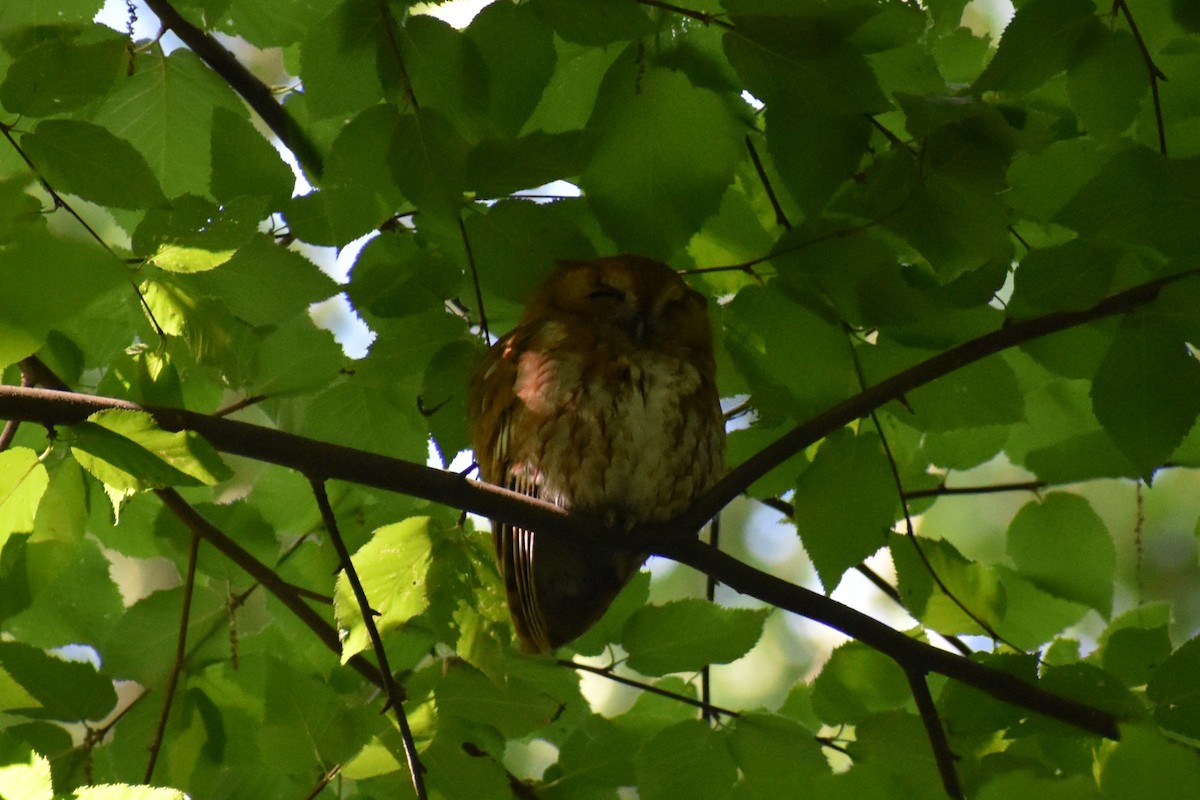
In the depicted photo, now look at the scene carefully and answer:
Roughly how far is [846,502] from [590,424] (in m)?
0.63


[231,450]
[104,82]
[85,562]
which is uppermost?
[104,82]

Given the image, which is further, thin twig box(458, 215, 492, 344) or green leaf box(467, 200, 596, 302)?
green leaf box(467, 200, 596, 302)

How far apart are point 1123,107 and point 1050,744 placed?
1.13 m

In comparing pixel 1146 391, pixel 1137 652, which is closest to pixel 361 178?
pixel 1146 391

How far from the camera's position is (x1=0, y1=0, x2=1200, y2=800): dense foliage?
1.77 meters

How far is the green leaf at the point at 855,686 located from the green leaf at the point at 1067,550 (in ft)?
1.37

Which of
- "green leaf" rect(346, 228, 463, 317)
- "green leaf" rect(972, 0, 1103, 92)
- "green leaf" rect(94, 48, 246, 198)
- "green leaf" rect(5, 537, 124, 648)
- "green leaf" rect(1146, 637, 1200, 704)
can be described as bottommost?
"green leaf" rect(1146, 637, 1200, 704)

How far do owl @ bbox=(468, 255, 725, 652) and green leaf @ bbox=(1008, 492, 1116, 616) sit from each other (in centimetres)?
68

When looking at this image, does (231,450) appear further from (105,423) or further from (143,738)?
(143,738)

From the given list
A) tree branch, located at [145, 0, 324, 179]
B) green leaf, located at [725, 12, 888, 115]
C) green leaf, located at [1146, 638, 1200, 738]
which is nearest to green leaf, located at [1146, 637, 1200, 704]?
green leaf, located at [1146, 638, 1200, 738]

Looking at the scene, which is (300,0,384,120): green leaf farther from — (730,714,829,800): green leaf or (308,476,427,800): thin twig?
(730,714,829,800): green leaf

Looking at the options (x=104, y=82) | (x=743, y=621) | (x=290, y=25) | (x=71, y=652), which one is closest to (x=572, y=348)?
(x=743, y=621)

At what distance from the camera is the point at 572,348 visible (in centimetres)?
261

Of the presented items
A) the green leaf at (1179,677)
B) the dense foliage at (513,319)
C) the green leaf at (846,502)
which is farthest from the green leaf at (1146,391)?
the green leaf at (846,502)
